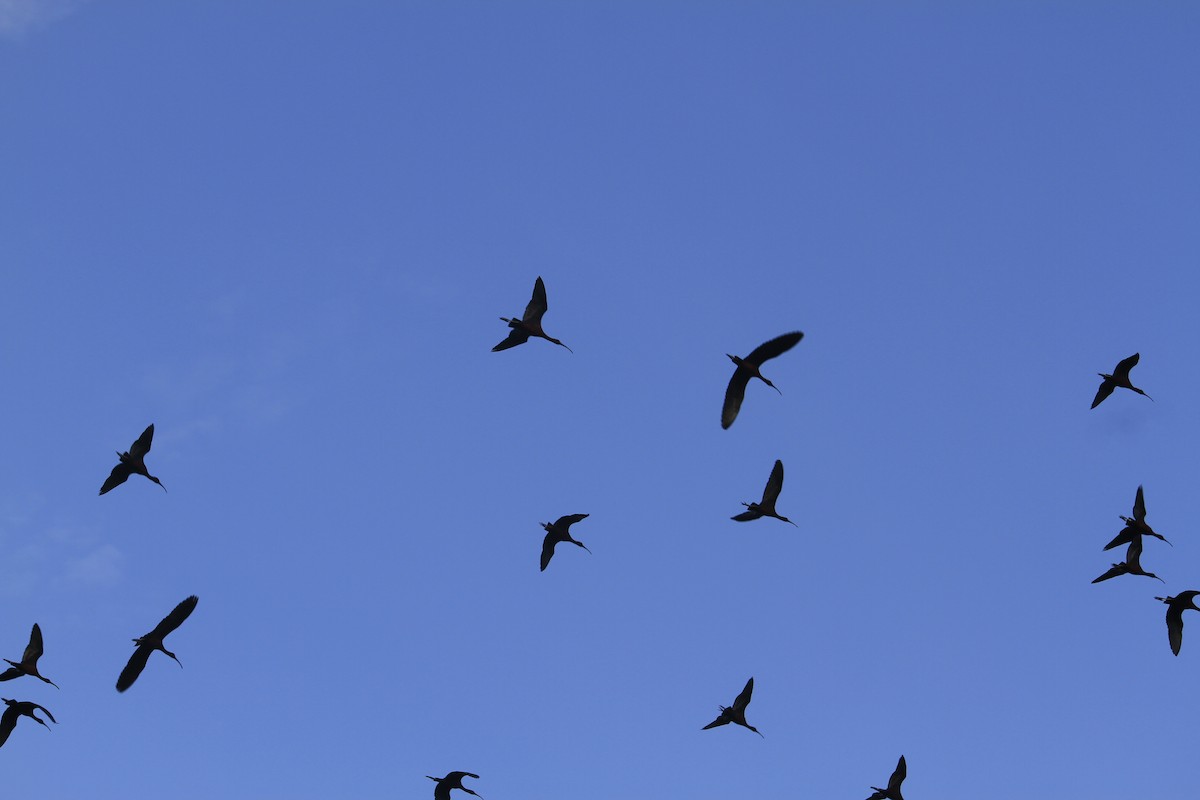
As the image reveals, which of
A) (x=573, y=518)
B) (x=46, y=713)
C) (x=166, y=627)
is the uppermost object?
(x=573, y=518)

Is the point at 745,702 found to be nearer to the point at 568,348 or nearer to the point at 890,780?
the point at 890,780

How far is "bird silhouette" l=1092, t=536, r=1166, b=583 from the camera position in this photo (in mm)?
43438

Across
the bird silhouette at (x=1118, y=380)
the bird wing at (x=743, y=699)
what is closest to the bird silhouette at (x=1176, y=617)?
the bird silhouette at (x=1118, y=380)

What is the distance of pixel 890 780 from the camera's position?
1773 inches

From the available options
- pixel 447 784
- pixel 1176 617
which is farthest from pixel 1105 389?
pixel 447 784

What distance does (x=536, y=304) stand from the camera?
136ft

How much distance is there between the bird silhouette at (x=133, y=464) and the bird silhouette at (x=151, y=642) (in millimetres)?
5058

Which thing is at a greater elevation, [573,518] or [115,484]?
[573,518]

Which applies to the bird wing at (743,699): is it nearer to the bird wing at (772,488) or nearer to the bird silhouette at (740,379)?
the bird wing at (772,488)

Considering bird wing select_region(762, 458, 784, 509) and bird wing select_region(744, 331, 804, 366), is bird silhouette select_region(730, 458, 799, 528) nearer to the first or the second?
bird wing select_region(762, 458, 784, 509)

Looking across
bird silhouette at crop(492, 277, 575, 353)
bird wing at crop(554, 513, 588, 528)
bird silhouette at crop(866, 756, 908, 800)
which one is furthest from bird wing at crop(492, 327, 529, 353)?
bird silhouette at crop(866, 756, 908, 800)

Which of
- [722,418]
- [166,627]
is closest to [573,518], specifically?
[722,418]

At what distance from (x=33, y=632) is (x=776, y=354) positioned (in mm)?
25312

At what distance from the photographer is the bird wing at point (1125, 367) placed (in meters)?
43.1
